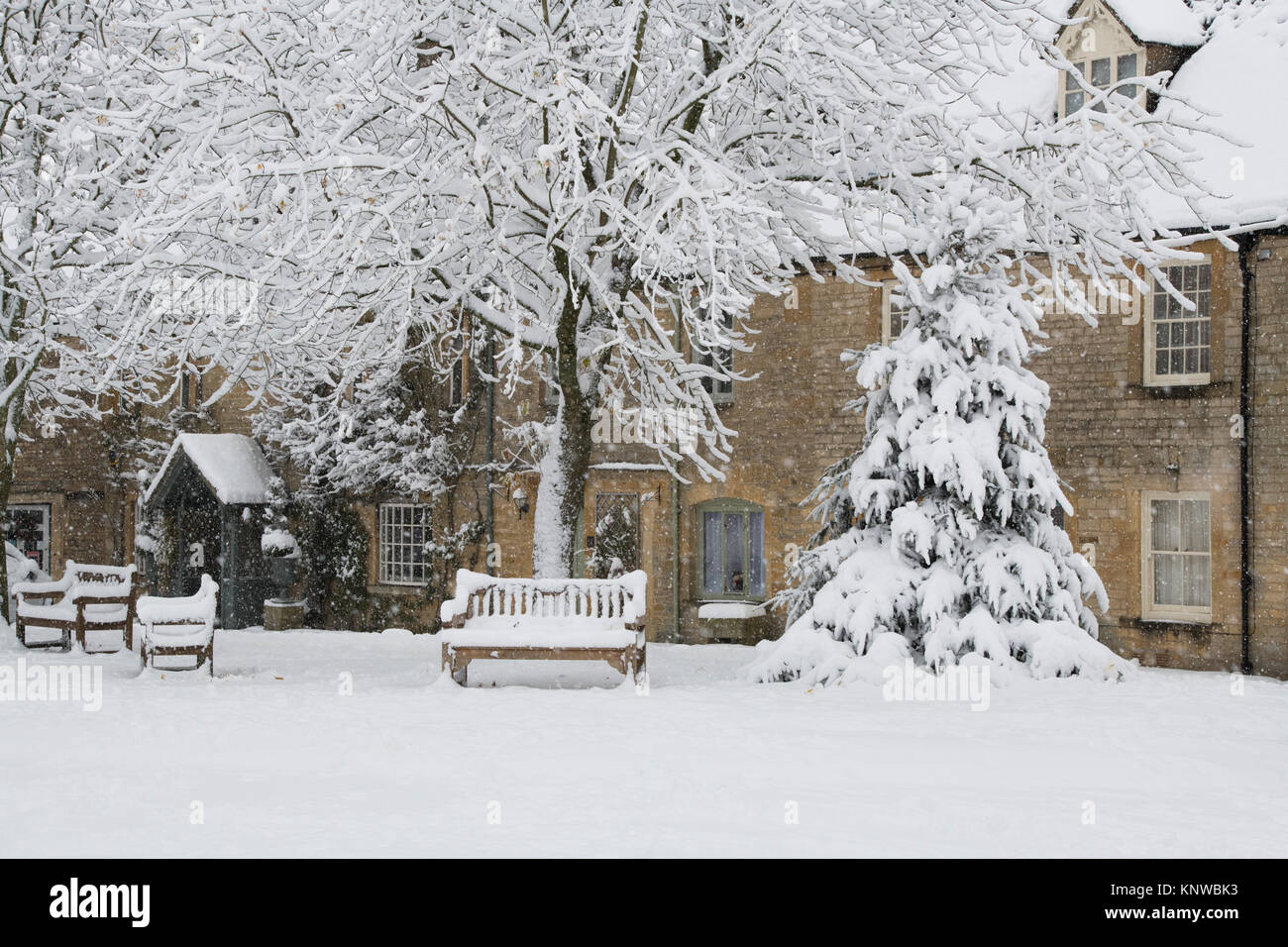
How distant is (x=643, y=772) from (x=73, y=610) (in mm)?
10540

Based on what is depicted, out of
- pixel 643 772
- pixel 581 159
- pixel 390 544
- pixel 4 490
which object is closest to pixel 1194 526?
pixel 581 159

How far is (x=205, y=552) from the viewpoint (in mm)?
24266

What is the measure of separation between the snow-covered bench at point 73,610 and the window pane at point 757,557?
8.93 metres

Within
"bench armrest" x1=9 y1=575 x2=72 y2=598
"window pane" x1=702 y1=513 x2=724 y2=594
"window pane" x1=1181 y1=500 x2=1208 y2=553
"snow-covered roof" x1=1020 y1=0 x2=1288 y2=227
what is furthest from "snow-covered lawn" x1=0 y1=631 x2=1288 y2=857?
"window pane" x1=702 y1=513 x2=724 y2=594

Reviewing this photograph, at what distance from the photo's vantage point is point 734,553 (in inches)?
743

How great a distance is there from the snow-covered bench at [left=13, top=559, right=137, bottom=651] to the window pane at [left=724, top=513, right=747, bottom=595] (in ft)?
28.5

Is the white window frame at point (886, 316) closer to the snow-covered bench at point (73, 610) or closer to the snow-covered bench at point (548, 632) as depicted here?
the snow-covered bench at point (548, 632)

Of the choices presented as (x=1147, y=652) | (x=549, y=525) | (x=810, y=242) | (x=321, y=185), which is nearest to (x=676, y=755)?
(x=549, y=525)

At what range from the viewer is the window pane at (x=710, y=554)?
62.2 feet

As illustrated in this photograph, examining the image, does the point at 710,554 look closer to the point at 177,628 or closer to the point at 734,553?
the point at 734,553

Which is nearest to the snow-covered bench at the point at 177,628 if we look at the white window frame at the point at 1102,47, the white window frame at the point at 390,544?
the white window frame at the point at 390,544

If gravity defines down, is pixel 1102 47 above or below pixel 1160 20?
below
